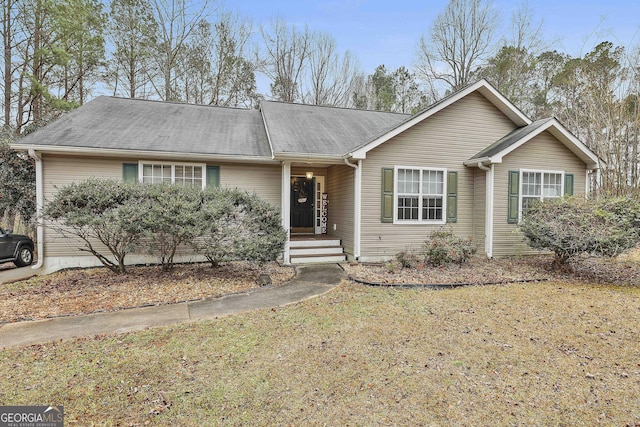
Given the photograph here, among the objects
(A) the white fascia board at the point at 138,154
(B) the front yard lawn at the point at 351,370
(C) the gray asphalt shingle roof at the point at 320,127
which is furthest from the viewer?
(C) the gray asphalt shingle roof at the point at 320,127

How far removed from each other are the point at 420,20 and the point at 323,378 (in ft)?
70.4

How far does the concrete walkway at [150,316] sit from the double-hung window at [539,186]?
22.0 ft

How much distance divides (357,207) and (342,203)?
122 cm

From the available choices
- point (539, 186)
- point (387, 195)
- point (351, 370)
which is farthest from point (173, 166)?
point (539, 186)

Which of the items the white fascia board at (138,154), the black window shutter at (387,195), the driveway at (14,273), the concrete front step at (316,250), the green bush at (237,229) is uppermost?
the white fascia board at (138,154)

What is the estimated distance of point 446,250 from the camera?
7574 mm

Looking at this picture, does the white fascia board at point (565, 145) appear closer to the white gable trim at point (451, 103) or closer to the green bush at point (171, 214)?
the white gable trim at point (451, 103)

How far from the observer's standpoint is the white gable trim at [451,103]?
8.19m

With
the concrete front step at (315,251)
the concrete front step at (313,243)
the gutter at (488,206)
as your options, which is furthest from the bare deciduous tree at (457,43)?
the concrete front step at (315,251)

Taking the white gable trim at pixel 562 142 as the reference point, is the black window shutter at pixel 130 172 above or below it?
below

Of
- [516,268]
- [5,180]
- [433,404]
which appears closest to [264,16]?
[5,180]

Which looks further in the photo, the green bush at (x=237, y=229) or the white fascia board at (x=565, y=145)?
the white fascia board at (x=565, y=145)

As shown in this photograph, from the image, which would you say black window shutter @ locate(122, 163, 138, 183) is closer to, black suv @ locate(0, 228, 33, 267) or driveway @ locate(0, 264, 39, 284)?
driveway @ locate(0, 264, 39, 284)

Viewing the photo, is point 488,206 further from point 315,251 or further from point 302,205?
point 302,205
